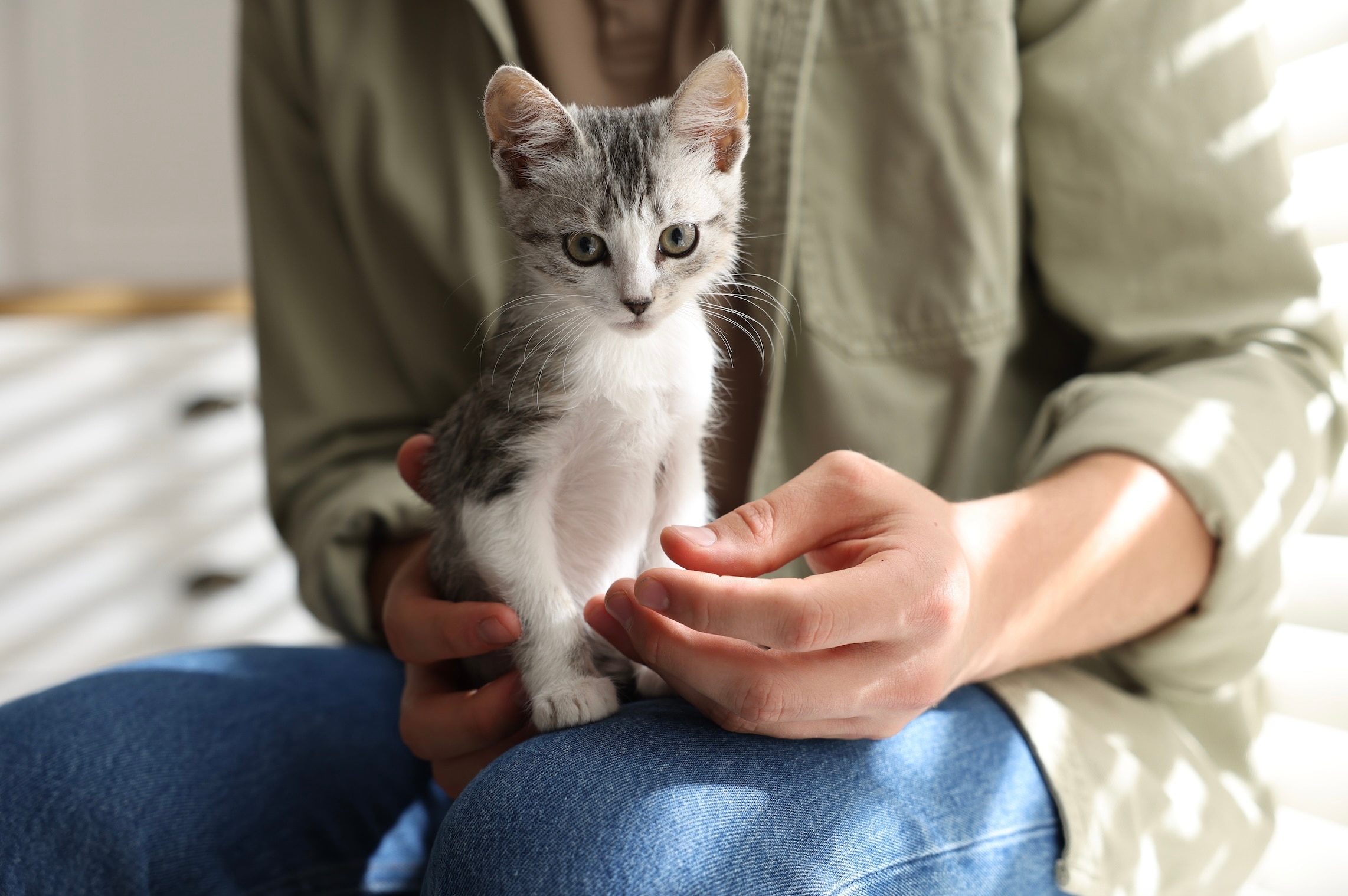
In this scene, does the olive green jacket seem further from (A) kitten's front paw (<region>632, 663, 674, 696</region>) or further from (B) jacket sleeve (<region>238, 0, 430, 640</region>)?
(A) kitten's front paw (<region>632, 663, 674, 696</region>)

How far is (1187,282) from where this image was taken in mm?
898

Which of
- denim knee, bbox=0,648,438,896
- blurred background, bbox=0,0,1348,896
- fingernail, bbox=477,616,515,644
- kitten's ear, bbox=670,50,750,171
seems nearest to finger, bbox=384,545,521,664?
fingernail, bbox=477,616,515,644

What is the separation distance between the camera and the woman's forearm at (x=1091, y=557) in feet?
2.46

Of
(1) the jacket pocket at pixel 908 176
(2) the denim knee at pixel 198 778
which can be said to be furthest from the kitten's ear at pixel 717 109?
(2) the denim knee at pixel 198 778

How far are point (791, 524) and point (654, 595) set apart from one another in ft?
0.35

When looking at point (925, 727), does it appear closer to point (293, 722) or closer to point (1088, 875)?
point (1088, 875)

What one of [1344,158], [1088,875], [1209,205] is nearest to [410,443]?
[1088,875]

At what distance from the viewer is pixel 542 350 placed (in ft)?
2.18

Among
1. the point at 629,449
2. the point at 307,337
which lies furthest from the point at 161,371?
the point at 629,449

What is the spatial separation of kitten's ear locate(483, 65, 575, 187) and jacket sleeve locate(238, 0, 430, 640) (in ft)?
1.90

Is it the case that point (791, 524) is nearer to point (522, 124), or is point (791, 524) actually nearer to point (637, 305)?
point (637, 305)

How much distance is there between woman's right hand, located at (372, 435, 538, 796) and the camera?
657 mm

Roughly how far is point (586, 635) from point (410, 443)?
0.84 feet

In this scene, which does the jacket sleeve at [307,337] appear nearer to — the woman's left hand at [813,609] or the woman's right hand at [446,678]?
the woman's right hand at [446,678]
